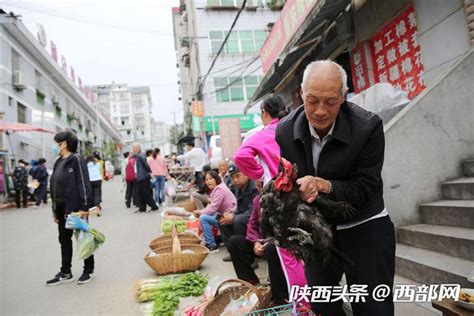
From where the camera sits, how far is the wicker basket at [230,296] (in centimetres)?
269

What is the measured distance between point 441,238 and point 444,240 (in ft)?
0.14

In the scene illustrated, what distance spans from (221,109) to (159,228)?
58.0ft

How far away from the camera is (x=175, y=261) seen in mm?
4441

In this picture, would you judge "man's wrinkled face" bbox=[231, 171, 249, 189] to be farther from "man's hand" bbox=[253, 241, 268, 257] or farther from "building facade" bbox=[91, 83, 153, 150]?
A: "building facade" bbox=[91, 83, 153, 150]

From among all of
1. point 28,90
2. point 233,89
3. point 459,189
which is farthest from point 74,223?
point 233,89

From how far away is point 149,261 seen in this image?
14.4ft

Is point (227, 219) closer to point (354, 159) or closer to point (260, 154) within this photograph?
point (260, 154)

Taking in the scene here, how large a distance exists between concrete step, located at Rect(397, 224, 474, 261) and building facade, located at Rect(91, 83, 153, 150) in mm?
67085

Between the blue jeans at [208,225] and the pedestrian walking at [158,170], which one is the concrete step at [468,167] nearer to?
the blue jeans at [208,225]

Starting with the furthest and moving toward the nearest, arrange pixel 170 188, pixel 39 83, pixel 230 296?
1. pixel 39 83
2. pixel 170 188
3. pixel 230 296

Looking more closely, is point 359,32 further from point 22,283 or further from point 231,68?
point 231,68

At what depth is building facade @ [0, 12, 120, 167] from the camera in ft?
52.0

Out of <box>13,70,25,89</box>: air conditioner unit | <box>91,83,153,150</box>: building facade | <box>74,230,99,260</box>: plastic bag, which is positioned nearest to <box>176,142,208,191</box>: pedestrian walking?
<box>74,230,99,260</box>: plastic bag

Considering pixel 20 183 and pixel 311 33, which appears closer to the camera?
pixel 311 33
